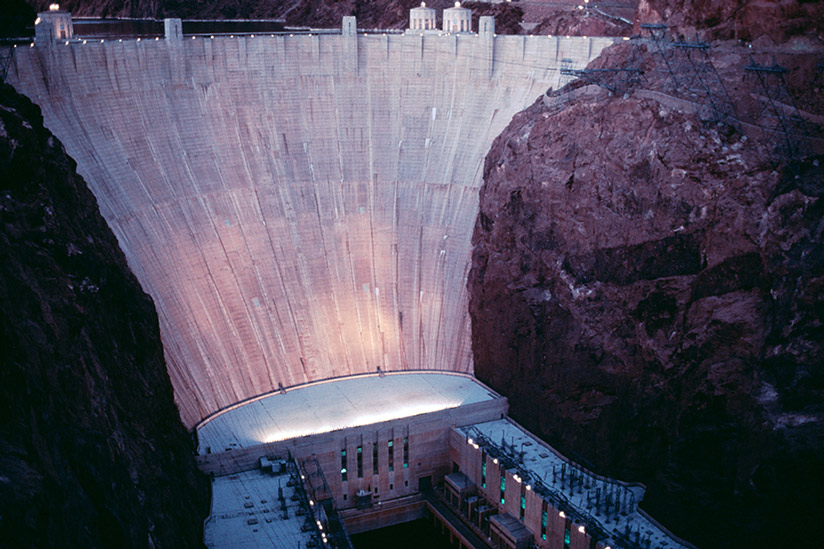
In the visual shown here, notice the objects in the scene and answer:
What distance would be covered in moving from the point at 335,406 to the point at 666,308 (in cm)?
1799

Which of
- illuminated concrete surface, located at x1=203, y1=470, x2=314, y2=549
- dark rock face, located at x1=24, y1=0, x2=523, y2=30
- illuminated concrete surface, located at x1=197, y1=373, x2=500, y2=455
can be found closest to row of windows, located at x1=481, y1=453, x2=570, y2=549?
illuminated concrete surface, located at x1=197, y1=373, x2=500, y2=455

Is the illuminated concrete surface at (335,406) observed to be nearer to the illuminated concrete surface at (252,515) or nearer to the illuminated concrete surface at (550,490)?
the illuminated concrete surface at (252,515)

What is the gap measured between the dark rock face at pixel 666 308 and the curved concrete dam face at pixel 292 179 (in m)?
5.58

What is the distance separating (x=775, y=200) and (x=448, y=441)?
20.4 m

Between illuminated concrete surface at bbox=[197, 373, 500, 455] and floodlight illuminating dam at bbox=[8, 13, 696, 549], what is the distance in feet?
0.47

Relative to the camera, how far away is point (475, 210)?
54.7 meters

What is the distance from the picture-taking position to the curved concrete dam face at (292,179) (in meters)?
47.7

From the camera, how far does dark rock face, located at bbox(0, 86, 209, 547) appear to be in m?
23.7

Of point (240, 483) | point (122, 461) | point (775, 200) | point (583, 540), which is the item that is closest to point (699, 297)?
point (775, 200)

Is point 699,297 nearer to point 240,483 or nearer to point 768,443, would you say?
point 768,443

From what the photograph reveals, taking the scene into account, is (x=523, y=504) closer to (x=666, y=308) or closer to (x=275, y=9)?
(x=666, y=308)

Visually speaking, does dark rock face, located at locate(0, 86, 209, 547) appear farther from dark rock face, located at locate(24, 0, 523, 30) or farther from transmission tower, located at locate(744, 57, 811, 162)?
dark rock face, located at locate(24, 0, 523, 30)

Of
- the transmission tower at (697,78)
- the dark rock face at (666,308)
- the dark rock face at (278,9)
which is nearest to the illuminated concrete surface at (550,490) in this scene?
the dark rock face at (666,308)

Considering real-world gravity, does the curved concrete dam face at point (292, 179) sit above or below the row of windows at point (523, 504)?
above
